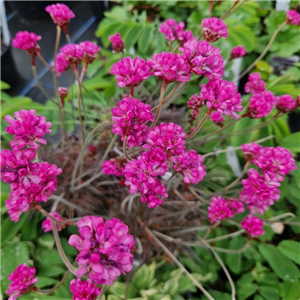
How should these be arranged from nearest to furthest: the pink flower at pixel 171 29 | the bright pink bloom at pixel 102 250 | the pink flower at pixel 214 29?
the bright pink bloom at pixel 102 250 → the pink flower at pixel 214 29 → the pink flower at pixel 171 29

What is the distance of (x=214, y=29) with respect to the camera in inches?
22.6

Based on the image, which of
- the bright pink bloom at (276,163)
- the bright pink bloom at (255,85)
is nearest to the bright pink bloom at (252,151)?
the bright pink bloom at (276,163)

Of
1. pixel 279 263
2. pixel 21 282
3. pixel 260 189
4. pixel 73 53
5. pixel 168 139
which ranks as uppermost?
pixel 73 53

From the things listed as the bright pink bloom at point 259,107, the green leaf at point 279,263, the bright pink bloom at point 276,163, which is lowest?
the green leaf at point 279,263

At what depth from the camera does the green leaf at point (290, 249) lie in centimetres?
70

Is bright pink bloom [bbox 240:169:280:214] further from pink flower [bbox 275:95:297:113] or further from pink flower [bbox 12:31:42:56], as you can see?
pink flower [bbox 12:31:42:56]

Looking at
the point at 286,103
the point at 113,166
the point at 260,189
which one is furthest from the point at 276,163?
the point at 113,166

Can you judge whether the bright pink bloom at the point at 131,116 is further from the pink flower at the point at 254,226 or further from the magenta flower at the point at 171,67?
the pink flower at the point at 254,226

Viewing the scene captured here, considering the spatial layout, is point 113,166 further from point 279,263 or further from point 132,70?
point 279,263

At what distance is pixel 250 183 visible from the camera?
1.80ft

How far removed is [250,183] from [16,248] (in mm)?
531

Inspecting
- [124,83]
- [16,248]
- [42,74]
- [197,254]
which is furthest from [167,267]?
[42,74]

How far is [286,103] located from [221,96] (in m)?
0.27

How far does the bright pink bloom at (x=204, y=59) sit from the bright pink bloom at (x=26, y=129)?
22cm
